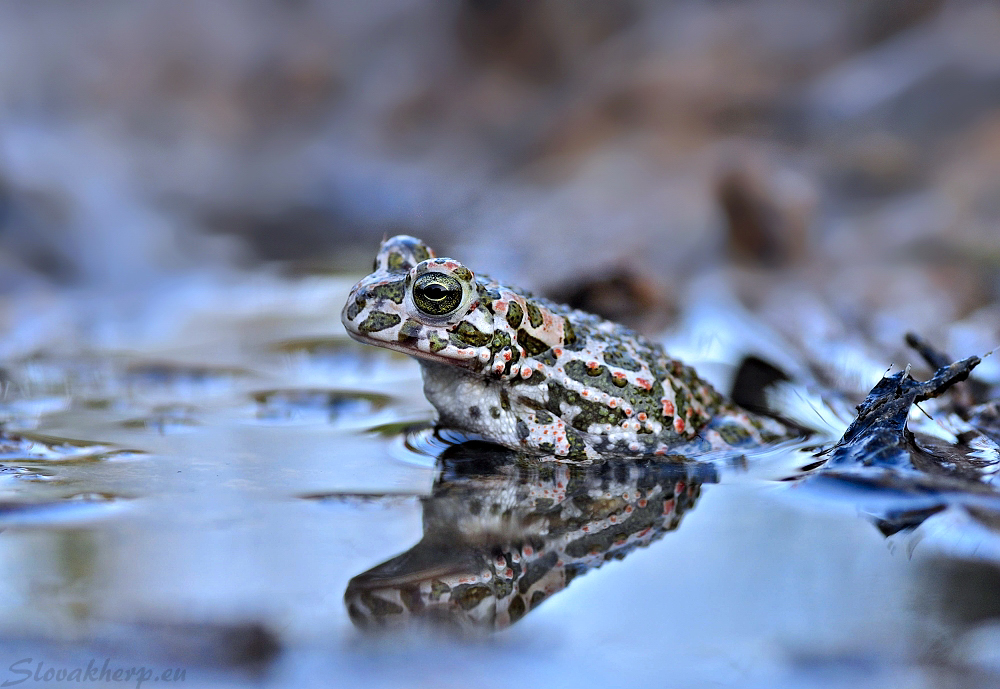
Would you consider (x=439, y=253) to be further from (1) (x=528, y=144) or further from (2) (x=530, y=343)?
(1) (x=528, y=144)

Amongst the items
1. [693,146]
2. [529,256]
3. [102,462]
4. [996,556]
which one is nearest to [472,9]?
[693,146]

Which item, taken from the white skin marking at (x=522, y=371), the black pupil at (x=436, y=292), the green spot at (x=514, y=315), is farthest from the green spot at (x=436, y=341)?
the green spot at (x=514, y=315)

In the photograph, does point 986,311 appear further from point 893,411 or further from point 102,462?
point 102,462

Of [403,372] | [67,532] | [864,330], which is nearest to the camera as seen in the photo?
[67,532]

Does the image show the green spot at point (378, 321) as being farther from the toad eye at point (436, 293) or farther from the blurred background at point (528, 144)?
the blurred background at point (528, 144)

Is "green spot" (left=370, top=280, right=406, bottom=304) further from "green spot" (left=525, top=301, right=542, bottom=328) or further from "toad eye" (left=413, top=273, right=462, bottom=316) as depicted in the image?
"green spot" (left=525, top=301, right=542, bottom=328)

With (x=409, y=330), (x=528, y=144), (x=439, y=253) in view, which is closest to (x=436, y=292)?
(x=409, y=330)
